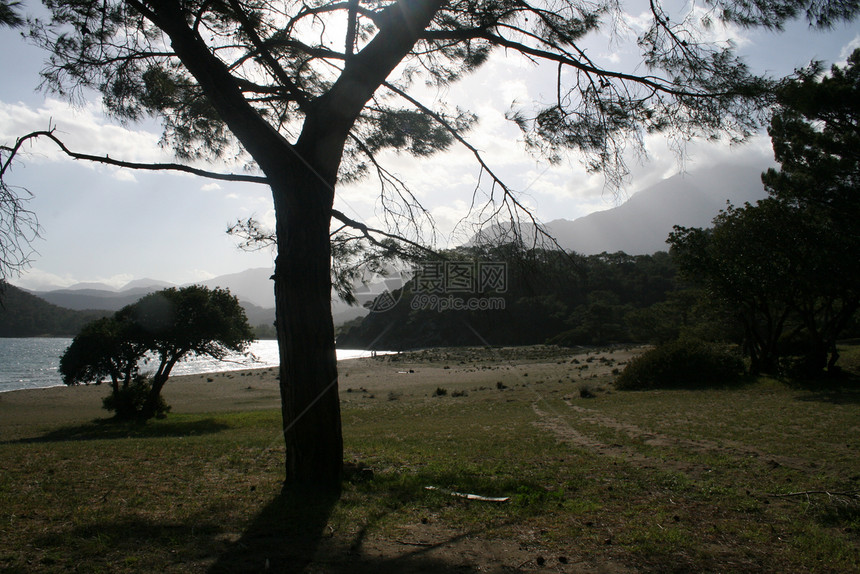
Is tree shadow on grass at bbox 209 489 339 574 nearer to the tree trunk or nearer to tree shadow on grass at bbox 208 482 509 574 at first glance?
tree shadow on grass at bbox 208 482 509 574

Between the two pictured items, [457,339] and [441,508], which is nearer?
[441,508]

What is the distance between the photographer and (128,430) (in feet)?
48.6

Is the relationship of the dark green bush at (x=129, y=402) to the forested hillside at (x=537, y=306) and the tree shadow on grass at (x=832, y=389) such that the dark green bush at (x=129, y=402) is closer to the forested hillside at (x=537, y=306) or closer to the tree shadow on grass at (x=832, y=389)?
the forested hillside at (x=537, y=306)

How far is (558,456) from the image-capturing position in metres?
6.51

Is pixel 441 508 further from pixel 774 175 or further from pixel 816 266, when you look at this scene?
pixel 774 175

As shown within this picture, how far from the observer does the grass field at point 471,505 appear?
2.98 m

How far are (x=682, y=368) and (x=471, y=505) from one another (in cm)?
1589

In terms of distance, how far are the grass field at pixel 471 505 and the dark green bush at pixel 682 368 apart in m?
8.58

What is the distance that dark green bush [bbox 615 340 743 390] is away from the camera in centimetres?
1727

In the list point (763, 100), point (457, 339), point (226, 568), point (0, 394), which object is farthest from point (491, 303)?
point (457, 339)

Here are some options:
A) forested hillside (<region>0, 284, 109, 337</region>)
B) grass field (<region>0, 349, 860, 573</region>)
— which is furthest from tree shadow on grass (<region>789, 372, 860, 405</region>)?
forested hillside (<region>0, 284, 109, 337</region>)

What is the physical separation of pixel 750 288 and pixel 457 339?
2062 inches

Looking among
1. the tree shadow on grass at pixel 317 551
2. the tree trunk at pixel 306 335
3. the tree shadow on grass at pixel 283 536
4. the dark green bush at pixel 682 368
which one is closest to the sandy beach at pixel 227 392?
the dark green bush at pixel 682 368

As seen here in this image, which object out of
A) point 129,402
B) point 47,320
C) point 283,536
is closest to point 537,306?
point 283,536
